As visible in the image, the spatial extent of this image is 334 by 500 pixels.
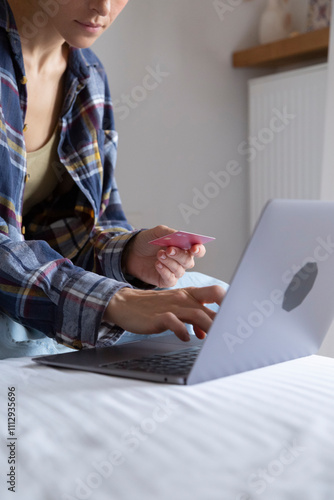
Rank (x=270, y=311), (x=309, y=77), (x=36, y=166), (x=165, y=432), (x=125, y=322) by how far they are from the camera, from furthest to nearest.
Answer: (x=309, y=77) → (x=36, y=166) → (x=125, y=322) → (x=270, y=311) → (x=165, y=432)

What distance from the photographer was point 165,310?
80cm

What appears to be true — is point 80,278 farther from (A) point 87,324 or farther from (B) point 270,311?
(B) point 270,311

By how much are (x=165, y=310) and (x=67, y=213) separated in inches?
23.8

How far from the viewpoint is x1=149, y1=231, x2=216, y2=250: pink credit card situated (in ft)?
3.07

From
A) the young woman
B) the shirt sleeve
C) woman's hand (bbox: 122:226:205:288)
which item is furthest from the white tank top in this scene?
the shirt sleeve

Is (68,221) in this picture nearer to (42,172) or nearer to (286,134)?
(42,172)

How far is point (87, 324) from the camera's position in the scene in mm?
854

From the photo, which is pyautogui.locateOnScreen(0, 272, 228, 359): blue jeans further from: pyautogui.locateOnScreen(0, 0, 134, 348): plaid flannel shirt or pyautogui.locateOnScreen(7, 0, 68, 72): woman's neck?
pyautogui.locateOnScreen(7, 0, 68, 72): woman's neck

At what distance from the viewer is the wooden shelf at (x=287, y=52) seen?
2225 mm

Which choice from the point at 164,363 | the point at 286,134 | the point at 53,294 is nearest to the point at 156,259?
the point at 53,294

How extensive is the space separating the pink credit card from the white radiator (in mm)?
1411

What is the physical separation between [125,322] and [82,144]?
56 centimetres

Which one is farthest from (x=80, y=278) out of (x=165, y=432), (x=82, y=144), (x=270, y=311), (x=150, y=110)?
(x=150, y=110)

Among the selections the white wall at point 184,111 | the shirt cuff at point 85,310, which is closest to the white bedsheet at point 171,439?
the shirt cuff at point 85,310
